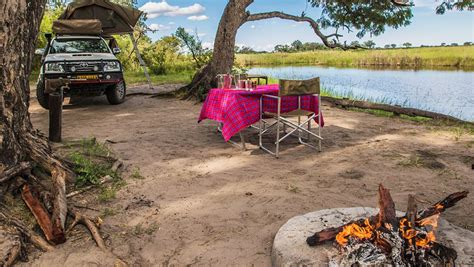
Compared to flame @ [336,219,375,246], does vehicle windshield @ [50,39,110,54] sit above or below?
above

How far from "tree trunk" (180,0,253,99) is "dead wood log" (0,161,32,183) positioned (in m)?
7.80

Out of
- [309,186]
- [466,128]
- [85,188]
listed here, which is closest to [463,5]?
[466,128]

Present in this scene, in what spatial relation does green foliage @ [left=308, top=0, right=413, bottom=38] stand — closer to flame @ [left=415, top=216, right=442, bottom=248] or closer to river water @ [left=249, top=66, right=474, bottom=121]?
river water @ [left=249, top=66, right=474, bottom=121]

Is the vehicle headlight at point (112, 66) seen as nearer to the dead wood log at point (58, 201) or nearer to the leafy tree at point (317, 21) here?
the leafy tree at point (317, 21)

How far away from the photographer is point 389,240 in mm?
2477

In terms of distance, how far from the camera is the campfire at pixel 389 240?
2.40 metres

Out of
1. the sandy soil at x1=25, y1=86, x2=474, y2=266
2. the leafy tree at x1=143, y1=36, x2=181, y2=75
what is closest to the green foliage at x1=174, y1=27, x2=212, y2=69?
the leafy tree at x1=143, y1=36, x2=181, y2=75

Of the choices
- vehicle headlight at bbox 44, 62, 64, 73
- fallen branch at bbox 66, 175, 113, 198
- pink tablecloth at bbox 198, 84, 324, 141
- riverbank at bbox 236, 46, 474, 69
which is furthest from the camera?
riverbank at bbox 236, 46, 474, 69

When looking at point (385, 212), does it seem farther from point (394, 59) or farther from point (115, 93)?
point (394, 59)

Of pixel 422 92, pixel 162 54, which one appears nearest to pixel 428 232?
pixel 422 92

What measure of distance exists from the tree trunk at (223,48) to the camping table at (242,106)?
17.8ft

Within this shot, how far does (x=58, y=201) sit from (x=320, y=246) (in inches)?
96.3

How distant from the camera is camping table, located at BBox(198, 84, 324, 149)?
6031mm

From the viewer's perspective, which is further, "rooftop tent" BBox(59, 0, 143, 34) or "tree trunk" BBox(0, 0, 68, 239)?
"rooftop tent" BBox(59, 0, 143, 34)
